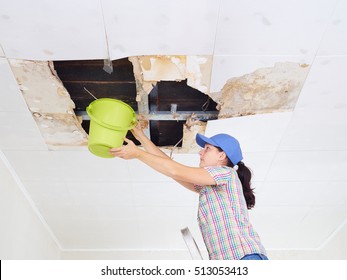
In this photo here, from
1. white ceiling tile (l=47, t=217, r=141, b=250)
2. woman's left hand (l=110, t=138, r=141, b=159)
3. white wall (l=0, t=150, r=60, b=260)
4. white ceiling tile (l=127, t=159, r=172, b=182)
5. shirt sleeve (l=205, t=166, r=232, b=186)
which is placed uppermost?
woman's left hand (l=110, t=138, r=141, b=159)

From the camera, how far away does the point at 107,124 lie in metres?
1.59

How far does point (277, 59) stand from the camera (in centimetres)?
A: 182

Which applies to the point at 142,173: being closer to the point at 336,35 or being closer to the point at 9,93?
the point at 9,93

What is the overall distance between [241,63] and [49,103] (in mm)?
1096

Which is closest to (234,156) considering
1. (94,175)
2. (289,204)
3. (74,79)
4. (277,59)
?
(277,59)

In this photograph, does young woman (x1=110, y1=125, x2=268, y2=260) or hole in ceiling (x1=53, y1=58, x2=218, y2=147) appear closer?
young woman (x1=110, y1=125, x2=268, y2=260)

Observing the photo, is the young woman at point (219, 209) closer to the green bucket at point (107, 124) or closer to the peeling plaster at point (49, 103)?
the green bucket at point (107, 124)

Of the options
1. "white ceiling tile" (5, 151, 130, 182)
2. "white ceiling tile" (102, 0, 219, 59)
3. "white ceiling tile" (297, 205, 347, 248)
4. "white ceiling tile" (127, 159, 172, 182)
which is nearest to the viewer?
"white ceiling tile" (102, 0, 219, 59)

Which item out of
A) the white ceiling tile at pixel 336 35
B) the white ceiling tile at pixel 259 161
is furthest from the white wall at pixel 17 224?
the white ceiling tile at pixel 336 35

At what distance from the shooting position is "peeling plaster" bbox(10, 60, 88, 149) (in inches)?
72.2

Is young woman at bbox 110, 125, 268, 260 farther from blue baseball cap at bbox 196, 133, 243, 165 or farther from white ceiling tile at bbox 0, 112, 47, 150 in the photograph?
white ceiling tile at bbox 0, 112, 47, 150

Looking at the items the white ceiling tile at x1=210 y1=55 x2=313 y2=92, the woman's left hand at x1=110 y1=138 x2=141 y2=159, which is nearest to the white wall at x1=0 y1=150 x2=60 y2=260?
the woman's left hand at x1=110 y1=138 x2=141 y2=159

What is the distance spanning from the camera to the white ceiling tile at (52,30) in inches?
60.9

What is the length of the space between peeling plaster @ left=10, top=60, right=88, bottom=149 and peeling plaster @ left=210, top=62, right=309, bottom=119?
0.85m
